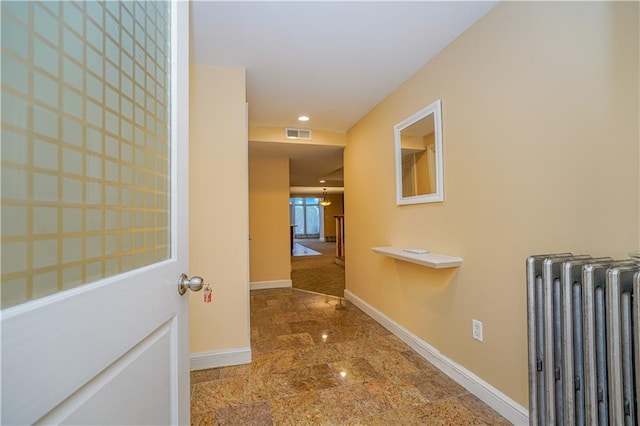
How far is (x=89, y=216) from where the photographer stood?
0.62m

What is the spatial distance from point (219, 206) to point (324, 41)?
144 cm

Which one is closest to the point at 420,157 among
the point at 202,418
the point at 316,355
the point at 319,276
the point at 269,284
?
the point at 316,355

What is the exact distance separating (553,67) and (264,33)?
64.9 inches

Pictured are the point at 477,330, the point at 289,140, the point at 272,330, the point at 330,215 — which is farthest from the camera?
the point at 330,215

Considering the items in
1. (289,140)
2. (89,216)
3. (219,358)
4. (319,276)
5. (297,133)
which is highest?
(297,133)

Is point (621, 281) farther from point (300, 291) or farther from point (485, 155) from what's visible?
point (300, 291)

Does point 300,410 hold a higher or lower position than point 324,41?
lower

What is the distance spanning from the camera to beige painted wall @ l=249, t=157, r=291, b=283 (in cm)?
477

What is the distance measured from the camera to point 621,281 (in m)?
0.91

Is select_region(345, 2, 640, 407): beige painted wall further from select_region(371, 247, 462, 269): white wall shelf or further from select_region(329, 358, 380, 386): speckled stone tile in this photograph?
select_region(329, 358, 380, 386): speckled stone tile

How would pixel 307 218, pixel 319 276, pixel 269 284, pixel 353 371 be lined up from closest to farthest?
pixel 353 371 → pixel 269 284 → pixel 319 276 → pixel 307 218

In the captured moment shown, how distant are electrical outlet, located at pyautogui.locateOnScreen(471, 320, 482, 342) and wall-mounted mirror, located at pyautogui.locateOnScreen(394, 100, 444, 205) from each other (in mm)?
867

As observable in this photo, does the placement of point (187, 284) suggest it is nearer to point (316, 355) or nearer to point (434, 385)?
point (316, 355)

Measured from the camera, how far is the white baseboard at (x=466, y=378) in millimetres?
1555
